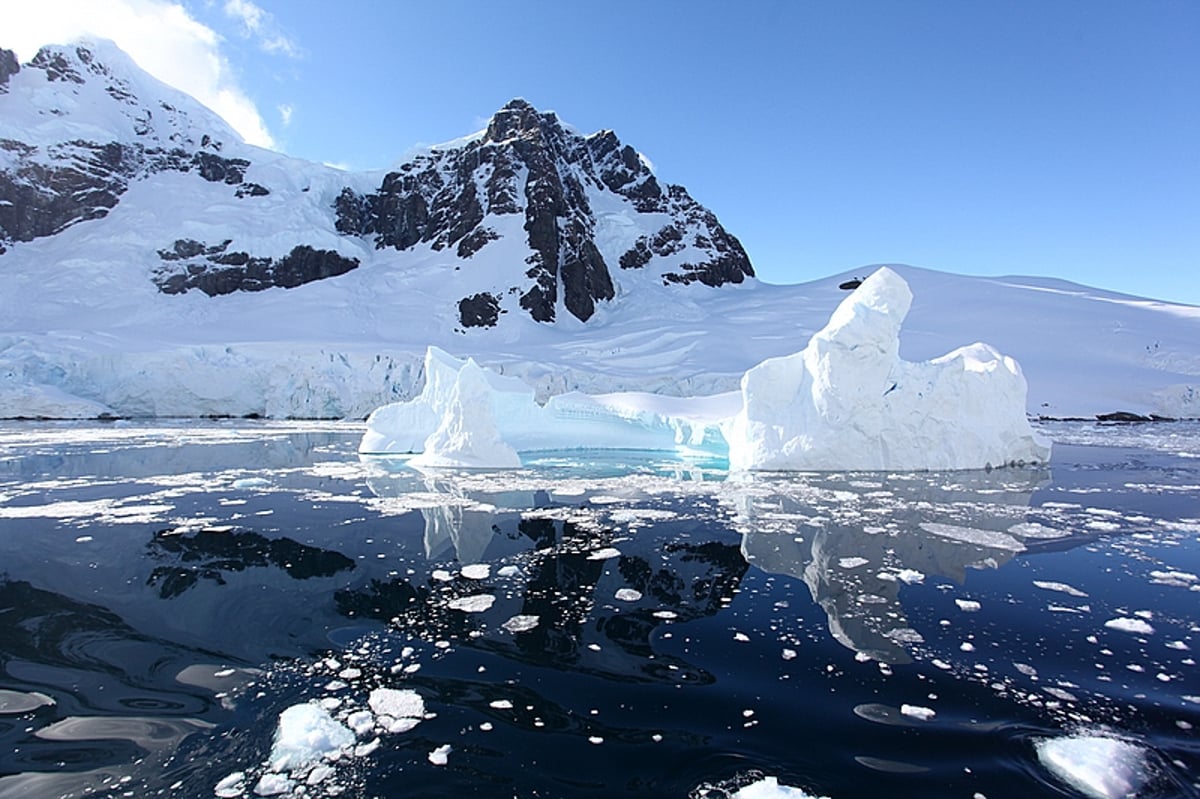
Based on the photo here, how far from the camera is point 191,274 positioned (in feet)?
171

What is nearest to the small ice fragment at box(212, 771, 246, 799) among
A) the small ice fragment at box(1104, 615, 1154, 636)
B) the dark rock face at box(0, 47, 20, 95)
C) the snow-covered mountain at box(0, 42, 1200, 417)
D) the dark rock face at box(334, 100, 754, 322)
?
the small ice fragment at box(1104, 615, 1154, 636)

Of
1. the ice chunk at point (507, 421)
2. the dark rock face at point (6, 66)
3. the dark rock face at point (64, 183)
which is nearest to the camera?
the ice chunk at point (507, 421)

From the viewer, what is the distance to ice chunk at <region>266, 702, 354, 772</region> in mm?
2574

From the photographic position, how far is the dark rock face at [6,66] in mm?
58656

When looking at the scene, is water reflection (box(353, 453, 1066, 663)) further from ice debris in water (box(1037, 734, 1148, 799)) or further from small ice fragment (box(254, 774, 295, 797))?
small ice fragment (box(254, 774, 295, 797))

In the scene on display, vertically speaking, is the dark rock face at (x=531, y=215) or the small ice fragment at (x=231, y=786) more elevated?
the dark rock face at (x=531, y=215)

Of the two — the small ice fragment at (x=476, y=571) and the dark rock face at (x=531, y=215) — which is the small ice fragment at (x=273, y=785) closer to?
the small ice fragment at (x=476, y=571)

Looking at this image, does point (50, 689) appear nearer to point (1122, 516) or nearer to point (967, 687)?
point (967, 687)

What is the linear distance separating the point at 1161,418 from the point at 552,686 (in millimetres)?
40256

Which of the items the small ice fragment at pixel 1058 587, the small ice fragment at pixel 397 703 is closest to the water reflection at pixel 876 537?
the small ice fragment at pixel 1058 587

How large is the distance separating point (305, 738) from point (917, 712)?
2962mm

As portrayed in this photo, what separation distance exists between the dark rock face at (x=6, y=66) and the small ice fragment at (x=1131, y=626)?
290 ft

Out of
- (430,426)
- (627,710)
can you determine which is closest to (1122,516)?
(627,710)

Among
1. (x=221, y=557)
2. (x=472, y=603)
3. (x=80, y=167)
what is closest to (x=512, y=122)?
(x=80, y=167)
